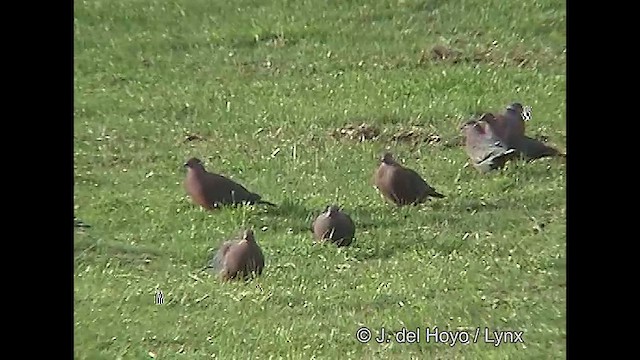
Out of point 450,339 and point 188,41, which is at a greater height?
point 188,41

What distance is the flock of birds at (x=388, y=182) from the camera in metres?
2.96

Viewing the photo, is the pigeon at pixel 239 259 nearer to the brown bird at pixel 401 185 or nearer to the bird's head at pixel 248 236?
the bird's head at pixel 248 236

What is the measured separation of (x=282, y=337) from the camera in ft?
9.51

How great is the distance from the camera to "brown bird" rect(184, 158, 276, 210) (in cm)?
298

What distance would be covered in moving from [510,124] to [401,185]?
0.31 m

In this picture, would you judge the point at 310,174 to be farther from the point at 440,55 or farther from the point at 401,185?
the point at 440,55

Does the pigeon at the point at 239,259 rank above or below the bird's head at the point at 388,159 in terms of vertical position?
below

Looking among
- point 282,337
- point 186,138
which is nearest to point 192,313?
point 282,337

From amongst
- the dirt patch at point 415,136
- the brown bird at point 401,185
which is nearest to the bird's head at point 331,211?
the brown bird at point 401,185

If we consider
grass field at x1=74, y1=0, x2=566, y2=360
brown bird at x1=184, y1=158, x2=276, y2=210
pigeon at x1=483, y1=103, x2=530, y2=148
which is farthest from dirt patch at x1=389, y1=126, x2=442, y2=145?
brown bird at x1=184, y1=158, x2=276, y2=210

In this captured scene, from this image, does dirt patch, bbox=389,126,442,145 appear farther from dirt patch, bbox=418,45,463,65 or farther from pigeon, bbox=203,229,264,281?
pigeon, bbox=203,229,264,281
